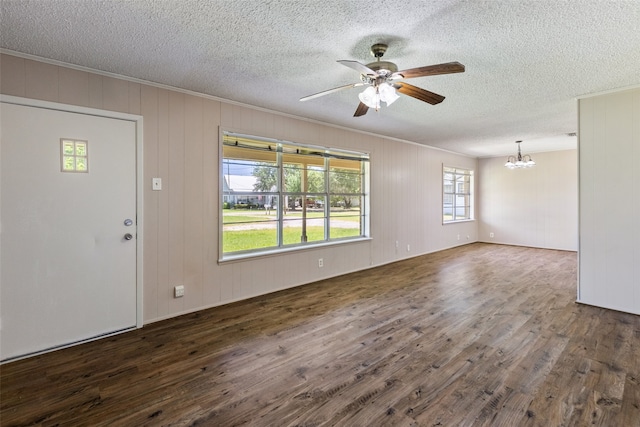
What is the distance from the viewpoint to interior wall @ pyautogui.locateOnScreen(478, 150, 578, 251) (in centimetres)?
697

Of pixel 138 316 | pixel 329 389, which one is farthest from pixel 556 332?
pixel 138 316

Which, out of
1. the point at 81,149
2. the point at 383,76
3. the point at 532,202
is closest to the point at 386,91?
the point at 383,76

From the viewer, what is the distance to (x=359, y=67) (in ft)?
6.42

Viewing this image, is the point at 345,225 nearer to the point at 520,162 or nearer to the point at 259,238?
the point at 259,238

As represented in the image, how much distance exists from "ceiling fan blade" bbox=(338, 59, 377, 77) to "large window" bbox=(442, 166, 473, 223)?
5677 mm

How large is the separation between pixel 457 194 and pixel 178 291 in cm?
715

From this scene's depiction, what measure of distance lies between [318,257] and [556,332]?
9.47 ft

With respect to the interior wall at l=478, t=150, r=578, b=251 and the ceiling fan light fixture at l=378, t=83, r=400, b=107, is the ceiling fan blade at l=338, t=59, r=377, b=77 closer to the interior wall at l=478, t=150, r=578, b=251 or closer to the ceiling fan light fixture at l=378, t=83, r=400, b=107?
the ceiling fan light fixture at l=378, t=83, r=400, b=107

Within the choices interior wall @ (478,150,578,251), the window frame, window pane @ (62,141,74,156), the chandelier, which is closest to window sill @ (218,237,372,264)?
window pane @ (62,141,74,156)

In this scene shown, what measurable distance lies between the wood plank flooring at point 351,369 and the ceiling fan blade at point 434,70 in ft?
6.93

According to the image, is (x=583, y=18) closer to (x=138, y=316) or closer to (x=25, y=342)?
(x=138, y=316)

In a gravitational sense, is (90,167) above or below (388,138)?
below

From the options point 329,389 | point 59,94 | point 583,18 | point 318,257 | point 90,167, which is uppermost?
point 583,18

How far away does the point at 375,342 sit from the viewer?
2.62 m
